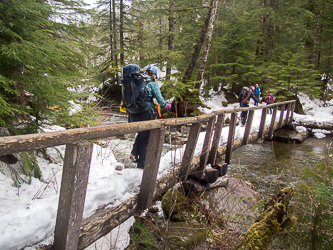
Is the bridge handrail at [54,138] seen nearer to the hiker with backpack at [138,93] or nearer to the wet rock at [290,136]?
the hiker with backpack at [138,93]

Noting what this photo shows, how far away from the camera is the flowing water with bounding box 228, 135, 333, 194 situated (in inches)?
214

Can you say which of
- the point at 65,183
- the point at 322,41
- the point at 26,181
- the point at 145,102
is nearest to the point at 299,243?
the point at 65,183

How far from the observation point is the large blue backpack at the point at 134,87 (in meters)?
3.61

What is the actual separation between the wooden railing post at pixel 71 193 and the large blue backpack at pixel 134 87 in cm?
217

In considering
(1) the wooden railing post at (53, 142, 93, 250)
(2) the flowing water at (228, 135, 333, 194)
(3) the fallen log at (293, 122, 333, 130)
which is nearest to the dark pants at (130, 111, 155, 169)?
(1) the wooden railing post at (53, 142, 93, 250)

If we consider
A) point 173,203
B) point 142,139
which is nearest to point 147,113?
point 142,139

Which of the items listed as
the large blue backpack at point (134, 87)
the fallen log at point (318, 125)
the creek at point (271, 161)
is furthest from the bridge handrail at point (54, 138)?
the fallen log at point (318, 125)

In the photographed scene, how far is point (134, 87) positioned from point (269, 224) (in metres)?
2.96

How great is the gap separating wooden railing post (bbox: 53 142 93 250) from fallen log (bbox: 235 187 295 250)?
5.58 feet

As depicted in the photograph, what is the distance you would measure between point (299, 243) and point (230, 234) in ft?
2.93

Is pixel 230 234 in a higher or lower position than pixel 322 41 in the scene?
lower

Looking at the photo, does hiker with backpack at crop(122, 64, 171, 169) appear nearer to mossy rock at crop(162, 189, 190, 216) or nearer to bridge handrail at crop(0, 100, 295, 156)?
mossy rock at crop(162, 189, 190, 216)

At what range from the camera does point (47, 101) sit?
10.1ft

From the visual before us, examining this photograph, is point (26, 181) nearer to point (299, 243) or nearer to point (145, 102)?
point (145, 102)
